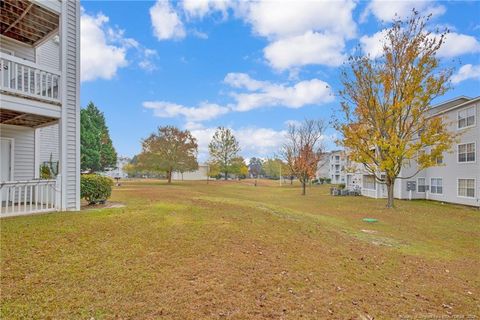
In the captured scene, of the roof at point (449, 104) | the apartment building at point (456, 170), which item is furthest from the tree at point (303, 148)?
the roof at point (449, 104)

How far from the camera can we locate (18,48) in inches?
439

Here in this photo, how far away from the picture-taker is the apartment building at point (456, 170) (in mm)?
20578

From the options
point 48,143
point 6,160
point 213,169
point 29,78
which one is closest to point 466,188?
point 29,78

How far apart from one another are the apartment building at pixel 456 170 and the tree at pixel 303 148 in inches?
393

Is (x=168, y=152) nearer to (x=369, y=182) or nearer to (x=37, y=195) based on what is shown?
(x=369, y=182)

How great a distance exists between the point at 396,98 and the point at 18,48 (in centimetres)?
2114

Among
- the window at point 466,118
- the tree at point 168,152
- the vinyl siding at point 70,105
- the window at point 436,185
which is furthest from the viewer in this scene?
the tree at point 168,152

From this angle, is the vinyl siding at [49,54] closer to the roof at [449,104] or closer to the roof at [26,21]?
the roof at [26,21]

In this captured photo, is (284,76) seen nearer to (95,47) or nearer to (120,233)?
(95,47)

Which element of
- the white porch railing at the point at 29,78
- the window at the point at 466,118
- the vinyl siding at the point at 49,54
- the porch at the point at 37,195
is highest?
the vinyl siding at the point at 49,54

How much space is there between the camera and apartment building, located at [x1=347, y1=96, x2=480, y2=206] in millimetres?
20578

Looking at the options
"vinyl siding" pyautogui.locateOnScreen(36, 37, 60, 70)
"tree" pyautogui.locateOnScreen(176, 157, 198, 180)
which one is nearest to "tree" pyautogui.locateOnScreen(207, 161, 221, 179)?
"tree" pyautogui.locateOnScreen(176, 157, 198, 180)

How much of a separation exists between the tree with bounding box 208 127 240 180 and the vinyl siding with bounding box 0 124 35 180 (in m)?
45.9

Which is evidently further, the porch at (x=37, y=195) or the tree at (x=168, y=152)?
the tree at (x=168, y=152)
